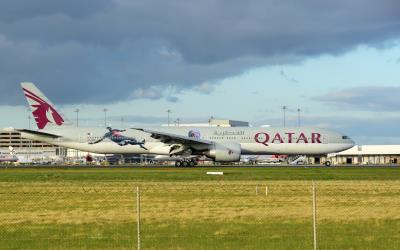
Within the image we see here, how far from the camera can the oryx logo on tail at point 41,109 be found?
81062 mm

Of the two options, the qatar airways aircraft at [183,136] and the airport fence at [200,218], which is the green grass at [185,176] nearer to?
the airport fence at [200,218]

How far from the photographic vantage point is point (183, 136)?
75.2 metres

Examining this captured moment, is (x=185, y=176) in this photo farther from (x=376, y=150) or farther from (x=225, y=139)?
(x=376, y=150)

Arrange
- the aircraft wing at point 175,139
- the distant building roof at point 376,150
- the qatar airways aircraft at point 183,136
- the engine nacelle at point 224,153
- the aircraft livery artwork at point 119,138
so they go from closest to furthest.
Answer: the aircraft wing at point 175,139 < the engine nacelle at point 224,153 < the qatar airways aircraft at point 183,136 < the aircraft livery artwork at point 119,138 < the distant building roof at point 376,150

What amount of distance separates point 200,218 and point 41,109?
196ft

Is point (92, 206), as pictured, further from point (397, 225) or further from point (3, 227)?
point (397, 225)

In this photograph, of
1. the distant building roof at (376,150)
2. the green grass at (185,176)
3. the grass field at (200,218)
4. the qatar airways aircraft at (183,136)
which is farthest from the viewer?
the distant building roof at (376,150)

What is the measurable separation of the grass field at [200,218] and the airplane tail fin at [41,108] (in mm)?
42747

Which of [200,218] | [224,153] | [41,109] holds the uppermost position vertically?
[41,109]

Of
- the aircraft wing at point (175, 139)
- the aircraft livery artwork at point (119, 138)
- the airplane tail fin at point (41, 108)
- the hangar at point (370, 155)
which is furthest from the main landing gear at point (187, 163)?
the hangar at point (370, 155)

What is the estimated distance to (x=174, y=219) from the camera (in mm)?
24562

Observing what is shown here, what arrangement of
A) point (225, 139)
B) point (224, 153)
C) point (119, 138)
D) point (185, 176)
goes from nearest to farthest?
1. point (185, 176)
2. point (224, 153)
3. point (225, 139)
4. point (119, 138)

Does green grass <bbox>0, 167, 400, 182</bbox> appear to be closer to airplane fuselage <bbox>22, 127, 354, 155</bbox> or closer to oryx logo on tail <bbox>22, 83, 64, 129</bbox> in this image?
airplane fuselage <bbox>22, 127, 354, 155</bbox>

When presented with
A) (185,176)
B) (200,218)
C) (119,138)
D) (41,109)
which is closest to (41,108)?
(41,109)
